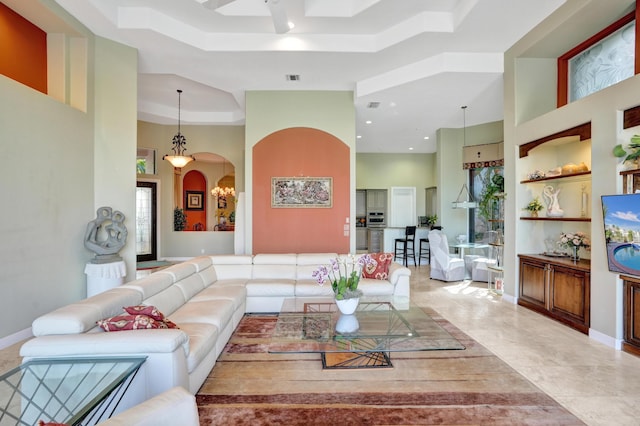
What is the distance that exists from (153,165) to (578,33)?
852 centimetres

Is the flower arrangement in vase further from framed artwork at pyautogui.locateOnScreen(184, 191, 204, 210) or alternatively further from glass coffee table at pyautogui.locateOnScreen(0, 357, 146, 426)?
framed artwork at pyautogui.locateOnScreen(184, 191, 204, 210)

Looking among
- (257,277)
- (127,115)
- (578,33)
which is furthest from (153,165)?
(578,33)

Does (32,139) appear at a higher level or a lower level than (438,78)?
lower

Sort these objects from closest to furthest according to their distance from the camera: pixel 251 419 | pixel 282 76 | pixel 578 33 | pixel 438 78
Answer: pixel 251 419 < pixel 578 33 < pixel 438 78 < pixel 282 76

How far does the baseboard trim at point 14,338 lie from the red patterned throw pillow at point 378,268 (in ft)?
13.0

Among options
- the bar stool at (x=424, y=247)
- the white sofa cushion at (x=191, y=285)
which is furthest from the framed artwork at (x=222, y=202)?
the white sofa cushion at (x=191, y=285)

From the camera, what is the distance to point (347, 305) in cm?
299

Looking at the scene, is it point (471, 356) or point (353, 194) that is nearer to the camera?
point (471, 356)

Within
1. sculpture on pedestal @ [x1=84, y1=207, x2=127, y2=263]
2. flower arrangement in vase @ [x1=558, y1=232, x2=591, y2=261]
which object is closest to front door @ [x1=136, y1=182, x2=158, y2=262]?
sculpture on pedestal @ [x1=84, y1=207, x2=127, y2=263]

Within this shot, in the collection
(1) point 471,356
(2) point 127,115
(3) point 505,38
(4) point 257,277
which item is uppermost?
(3) point 505,38

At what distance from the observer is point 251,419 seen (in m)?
2.07

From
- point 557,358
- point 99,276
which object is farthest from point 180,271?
point 557,358

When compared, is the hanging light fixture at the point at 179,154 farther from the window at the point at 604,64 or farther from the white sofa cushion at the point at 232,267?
the window at the point at 604,64

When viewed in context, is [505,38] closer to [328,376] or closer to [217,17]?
[217,17]
